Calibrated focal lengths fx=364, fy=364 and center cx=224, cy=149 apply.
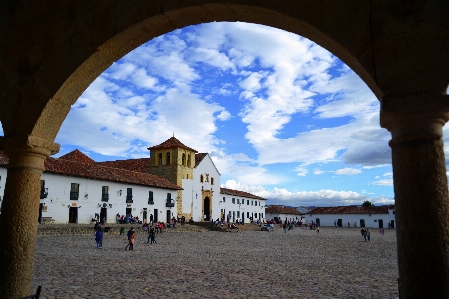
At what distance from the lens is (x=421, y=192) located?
2.29 m

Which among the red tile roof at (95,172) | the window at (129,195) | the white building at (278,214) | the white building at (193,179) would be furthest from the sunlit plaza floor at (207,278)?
the white building at (278,214)

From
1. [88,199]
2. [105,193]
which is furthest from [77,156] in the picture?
[88,199]

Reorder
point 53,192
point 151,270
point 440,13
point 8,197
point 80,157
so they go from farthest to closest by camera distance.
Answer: point 80,157, point 53,192, point 151,270, point 8,197, point 440,13

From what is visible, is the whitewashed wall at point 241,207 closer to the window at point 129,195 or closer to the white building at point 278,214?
the white building at point 278,214

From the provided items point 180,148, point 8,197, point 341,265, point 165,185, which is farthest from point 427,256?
point 180,148

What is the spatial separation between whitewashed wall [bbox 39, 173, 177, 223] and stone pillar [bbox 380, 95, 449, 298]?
28.3 metres

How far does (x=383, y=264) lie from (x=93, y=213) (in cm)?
2557

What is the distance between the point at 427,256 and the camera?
7.31 feet

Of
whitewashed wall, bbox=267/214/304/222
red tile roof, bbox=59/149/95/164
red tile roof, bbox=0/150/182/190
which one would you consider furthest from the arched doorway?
whitewashed wall, bbox=267/214/304/222

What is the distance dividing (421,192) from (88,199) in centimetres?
3142

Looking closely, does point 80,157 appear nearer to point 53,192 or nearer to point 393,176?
point 53,192

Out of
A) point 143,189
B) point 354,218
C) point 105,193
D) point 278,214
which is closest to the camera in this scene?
point 105,193

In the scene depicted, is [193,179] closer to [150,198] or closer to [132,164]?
[132,164]

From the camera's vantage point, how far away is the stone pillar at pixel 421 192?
222 centimetres
